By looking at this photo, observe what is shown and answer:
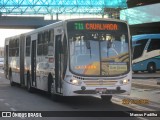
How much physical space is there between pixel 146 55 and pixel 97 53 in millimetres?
25892

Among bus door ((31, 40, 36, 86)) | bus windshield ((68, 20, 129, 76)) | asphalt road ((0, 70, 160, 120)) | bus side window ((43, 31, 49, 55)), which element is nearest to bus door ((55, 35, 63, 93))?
asphalt road ((0, 70, 160, 120))

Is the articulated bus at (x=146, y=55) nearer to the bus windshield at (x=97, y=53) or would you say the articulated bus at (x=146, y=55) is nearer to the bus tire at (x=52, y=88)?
the bus tire at (x=52, y=88)

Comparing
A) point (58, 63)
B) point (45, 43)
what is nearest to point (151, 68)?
point (45, 43)

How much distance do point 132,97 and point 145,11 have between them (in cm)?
4431

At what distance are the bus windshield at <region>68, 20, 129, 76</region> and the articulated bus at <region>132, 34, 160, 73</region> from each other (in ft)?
81.6

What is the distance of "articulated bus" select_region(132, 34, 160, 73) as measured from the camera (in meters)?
42.1

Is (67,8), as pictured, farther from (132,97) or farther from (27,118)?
(27,118)

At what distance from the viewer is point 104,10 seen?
7475 cm

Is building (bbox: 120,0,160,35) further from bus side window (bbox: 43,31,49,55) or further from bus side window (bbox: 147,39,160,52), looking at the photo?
bus side window (bbox: 43,31,49,55)

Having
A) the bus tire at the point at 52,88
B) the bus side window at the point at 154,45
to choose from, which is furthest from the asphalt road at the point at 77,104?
the bus side window at the point at 154,45

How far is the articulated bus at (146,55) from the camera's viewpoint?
138ft

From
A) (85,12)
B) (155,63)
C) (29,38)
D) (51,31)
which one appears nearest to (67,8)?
(85,12)

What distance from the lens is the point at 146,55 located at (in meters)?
42.2

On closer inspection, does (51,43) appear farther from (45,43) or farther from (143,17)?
(143,17)
